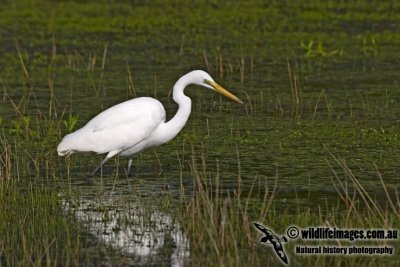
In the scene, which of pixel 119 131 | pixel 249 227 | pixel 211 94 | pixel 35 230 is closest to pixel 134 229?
pixel 35 230

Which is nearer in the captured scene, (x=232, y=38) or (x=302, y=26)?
(x=232, y=38)

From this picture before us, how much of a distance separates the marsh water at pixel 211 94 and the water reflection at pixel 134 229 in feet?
0.05

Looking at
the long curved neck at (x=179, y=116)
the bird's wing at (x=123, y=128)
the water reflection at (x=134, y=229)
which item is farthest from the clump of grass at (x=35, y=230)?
the long curved neck at (x=179, y=116)

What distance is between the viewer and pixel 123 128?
9.54m

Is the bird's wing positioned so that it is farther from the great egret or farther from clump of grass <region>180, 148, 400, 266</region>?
clump of grass <region>180, 148, 400, 266</region>

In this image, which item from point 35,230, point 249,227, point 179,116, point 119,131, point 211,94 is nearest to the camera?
point 249,227

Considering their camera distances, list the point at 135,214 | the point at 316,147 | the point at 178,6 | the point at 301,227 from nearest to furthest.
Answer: the point at 301,227, the point at 135,214, the point at 316,147, the point at 178,6

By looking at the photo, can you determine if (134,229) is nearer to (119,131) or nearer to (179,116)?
(119,131)

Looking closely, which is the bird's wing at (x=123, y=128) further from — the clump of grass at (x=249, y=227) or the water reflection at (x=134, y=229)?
the clump of grass at (x=249, y=227)

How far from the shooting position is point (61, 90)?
13797mm

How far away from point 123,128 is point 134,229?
1781 mm

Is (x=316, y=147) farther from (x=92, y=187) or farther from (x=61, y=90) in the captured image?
(x=61, y=90)

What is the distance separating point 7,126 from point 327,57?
616cm

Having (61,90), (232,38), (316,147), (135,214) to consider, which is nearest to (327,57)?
(232,38)
